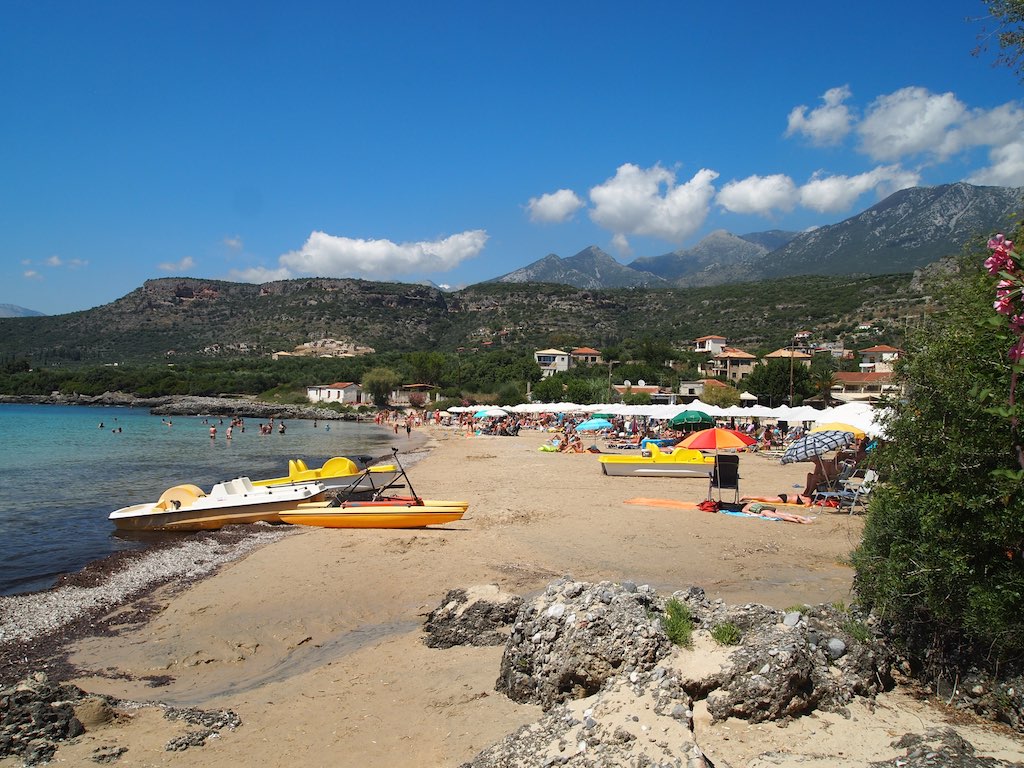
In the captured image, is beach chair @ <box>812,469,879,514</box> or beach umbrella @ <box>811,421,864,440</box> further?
beach umbrella @ <box>811,421,864,440</box>

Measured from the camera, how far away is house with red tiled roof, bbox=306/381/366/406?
263 feet

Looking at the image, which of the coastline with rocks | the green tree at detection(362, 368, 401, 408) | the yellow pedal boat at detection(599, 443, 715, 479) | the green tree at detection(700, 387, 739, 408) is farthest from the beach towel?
the green tree at detection(362, 368, 401, 408)

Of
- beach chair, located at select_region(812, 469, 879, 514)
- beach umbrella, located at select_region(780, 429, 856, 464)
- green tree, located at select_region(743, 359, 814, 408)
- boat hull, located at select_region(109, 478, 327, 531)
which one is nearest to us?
boat hull, located at select_region(109, 478, 327, 531)

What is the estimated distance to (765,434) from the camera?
33.0 m

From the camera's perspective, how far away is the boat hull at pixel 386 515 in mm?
13172

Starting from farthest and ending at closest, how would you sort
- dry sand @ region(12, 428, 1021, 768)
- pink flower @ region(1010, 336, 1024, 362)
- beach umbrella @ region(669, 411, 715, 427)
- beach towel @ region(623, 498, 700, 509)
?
1. beach umbrella @ region(669, 411, 715, 427)
2. beach towel @ region(623, 498, 700, 509)
3. dry sand @ region(12, 428, 1021, 768)
4. pink flower @ region(1010, 336, 1024, 362)

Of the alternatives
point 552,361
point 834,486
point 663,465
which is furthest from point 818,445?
point 552,361

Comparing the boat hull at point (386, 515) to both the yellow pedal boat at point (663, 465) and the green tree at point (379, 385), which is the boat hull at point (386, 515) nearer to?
the yellow pedal boat at point (663, 465)

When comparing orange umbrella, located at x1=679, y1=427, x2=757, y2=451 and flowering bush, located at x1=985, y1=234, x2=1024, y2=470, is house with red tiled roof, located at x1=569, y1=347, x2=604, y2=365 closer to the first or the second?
orange umbrella, located at x1=679, y1=427, x2=757, y2=451

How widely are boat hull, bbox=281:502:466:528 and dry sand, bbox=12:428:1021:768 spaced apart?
0.94 feet

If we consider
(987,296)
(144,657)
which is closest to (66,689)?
(144,657)

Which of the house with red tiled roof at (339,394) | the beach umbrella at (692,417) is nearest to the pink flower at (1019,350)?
the beach umbrella at (692,417)

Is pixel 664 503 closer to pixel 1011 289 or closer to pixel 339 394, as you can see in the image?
pixel 1011 289

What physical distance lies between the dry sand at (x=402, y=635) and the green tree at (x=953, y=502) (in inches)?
24.2
